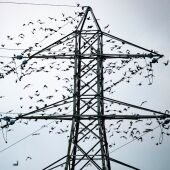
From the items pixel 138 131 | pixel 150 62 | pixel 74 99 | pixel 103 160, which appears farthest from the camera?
pixel 138 131

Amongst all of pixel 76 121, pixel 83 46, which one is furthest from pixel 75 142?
pixel 83 46

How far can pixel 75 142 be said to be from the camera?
1169 cm

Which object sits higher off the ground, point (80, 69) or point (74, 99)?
point (80, 69)

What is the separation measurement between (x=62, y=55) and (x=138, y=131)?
13.3 ft

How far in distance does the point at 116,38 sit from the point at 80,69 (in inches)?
62.3

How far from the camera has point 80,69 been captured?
12.9 meters

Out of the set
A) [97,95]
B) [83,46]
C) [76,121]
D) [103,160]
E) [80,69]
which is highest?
[83,46]

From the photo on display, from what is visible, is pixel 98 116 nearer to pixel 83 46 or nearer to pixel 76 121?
pixel 76 121

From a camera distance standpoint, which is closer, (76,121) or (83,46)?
(76,121)

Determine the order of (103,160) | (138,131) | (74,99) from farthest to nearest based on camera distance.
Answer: (138,131) < (74,99) < (103,160)

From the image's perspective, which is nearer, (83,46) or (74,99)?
(74,99)

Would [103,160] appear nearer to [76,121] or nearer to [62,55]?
[76,121]

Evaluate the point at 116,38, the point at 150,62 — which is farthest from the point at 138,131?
the point at 116,38

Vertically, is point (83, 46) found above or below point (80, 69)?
above
